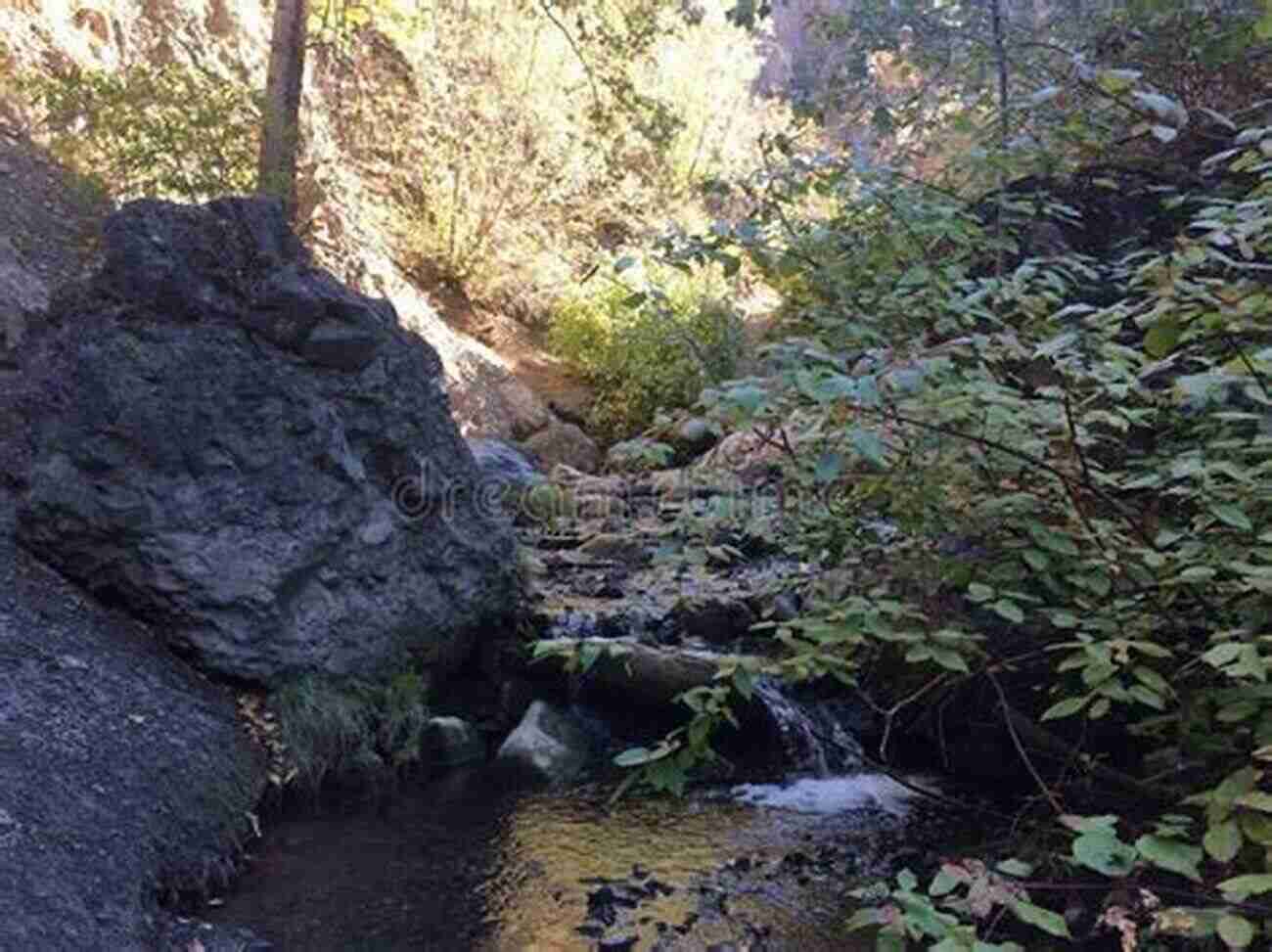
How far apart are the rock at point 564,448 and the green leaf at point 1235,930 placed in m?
9.88

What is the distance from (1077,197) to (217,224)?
164 inches

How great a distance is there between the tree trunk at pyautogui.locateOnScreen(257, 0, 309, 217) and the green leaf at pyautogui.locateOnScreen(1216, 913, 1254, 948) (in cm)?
779

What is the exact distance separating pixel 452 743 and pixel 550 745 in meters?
0.45

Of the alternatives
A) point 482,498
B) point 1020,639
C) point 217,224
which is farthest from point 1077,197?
point 217,224

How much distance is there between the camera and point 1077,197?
5.88 m

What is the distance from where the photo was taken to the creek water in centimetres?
381

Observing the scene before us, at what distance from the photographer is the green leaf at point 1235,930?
1585 mm

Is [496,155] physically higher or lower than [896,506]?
higher

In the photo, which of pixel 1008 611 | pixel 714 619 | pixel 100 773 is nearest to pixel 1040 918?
pixel 1008 611

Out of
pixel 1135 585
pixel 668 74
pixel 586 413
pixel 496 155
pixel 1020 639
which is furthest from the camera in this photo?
pixel 668 74

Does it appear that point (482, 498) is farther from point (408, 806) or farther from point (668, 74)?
point (668, 74)

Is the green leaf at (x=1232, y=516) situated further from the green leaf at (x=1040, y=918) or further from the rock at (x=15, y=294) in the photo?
the rock at (x=15, y=294)

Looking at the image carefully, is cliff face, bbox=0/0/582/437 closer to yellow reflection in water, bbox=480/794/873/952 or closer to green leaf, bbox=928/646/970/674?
yellow reflection in water, bbox=480/794/873/952

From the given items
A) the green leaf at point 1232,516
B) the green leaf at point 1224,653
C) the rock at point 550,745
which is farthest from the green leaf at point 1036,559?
the rock at point 550,745
